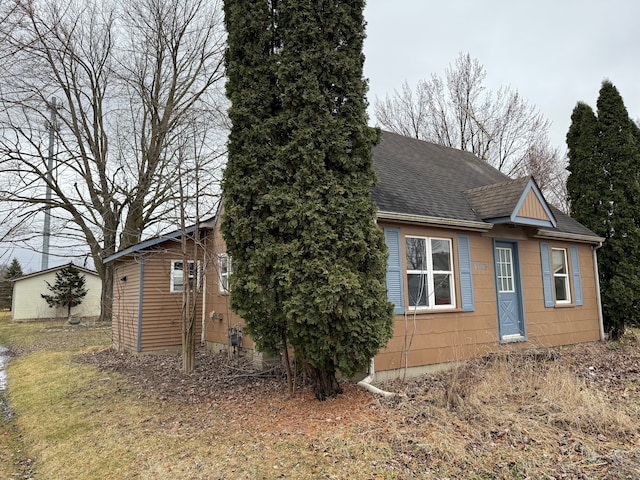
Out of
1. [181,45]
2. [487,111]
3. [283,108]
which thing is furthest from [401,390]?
[487,111]

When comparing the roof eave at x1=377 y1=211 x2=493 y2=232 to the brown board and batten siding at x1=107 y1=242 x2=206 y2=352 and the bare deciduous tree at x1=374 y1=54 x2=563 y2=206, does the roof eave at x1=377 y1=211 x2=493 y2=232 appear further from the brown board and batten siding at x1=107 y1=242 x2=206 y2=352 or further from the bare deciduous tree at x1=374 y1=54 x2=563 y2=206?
the bare deciduous tree at x1=374 y1=54 x2=563 y2=206

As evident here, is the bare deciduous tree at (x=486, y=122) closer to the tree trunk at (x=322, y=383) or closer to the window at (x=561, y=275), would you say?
the window at (x=561, y=275)

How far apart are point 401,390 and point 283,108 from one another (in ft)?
14.8

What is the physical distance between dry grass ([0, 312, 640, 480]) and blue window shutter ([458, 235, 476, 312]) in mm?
1468

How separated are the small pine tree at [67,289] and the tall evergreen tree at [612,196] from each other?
27.4 metres

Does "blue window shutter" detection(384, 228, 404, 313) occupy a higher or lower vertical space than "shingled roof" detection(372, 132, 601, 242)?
lower

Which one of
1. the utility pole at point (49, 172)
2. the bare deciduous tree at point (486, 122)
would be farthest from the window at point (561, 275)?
the utility pole at point (49, 172)

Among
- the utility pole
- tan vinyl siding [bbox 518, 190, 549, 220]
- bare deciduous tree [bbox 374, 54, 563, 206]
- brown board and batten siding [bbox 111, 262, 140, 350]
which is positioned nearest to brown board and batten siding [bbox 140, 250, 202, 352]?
brown board and batten siding [bbox 111, 262, 140, 350]

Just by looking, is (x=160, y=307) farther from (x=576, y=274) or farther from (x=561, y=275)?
(x=576, y=274)

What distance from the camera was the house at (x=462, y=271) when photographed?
7.61 m

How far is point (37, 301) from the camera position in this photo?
88.9 feet

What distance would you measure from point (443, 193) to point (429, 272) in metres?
2.29

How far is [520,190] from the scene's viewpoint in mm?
8750

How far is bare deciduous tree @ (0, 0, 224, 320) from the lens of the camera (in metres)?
14.8
